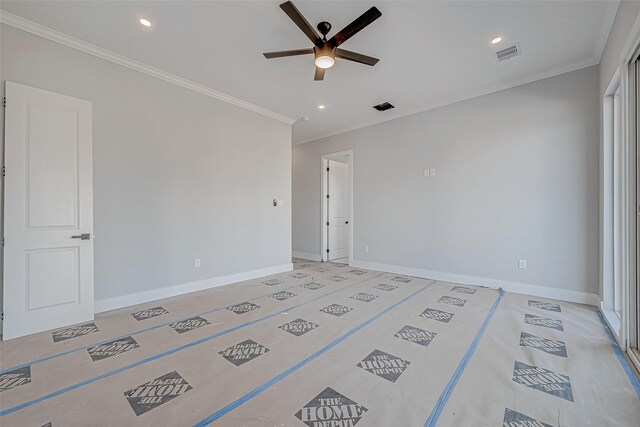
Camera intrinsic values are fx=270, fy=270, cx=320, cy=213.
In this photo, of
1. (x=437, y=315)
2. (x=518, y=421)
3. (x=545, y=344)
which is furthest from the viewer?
(x=437, y=315)

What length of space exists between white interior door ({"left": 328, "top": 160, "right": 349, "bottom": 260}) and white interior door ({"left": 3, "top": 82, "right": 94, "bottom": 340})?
4.54m

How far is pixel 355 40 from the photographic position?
2.90 metres

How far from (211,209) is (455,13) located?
3787 mm

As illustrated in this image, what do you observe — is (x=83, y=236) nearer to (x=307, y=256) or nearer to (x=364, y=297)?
(x=364, y=297)

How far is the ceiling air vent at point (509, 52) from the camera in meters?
3.02

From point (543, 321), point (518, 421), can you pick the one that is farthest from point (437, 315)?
point (518, 421)

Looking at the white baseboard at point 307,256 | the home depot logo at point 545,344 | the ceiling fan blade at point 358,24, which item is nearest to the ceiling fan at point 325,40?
the ceiling fan blade at point 358,24

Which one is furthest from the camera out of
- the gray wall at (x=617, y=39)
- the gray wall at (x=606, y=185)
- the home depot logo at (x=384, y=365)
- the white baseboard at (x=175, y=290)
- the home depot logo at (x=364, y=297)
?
the home depot logo at (x=364, y=297)

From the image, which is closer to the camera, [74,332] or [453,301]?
[74,332]

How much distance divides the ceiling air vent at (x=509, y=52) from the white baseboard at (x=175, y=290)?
4.51 m

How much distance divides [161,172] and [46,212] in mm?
1213

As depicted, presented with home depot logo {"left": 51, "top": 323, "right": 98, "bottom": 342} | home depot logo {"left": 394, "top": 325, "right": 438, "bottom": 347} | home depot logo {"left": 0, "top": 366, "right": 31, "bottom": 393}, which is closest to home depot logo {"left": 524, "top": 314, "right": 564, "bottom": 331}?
home depot logo {"left": 394, "top": 325, "right": 438, "bottom": 347}

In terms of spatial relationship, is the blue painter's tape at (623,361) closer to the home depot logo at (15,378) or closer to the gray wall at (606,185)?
the gray wall at (606,185)

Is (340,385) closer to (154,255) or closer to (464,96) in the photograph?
(154,255)
